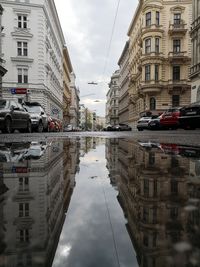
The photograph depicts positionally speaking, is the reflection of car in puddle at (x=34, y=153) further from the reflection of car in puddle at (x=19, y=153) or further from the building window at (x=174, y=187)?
the building window at (x=174, y=187)

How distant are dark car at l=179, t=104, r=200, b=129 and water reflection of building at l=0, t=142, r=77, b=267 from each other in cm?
1530

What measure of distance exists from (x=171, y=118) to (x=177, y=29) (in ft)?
87.2

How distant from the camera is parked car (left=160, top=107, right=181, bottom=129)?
2145 centimetres

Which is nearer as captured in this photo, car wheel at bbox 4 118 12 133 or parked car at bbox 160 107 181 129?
car wheel at bbox 4 118 12 133

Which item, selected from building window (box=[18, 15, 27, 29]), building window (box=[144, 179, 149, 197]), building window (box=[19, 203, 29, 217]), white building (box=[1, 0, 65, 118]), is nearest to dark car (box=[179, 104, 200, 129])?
building window (box=[144, 179, 149, 197])

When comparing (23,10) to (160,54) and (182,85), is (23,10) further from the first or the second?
(182,85)

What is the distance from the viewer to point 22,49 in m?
38.8

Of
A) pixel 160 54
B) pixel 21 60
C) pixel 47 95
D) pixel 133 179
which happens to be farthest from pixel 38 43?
pixel 133 179

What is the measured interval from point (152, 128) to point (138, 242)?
24874 mm

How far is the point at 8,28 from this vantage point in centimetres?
3794

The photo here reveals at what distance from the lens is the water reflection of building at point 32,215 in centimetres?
97

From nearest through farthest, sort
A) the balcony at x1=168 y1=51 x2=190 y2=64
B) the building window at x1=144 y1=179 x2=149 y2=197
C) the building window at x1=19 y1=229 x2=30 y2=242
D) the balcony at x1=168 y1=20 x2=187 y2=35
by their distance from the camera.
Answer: the building window at x1=19 y1=229 x2=30 y2=242 → the building window at x1=144 y1=179 x2=149 y2=197 → the balcony at x1=168 y1=20 x2=187 y2=35 → the balcony at x1=168 y1=51 x2=190 y2=64

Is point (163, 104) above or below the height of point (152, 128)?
above

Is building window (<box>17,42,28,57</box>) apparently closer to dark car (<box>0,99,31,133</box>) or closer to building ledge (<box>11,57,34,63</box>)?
building ledge (<box>11,57,34,63</box>)
